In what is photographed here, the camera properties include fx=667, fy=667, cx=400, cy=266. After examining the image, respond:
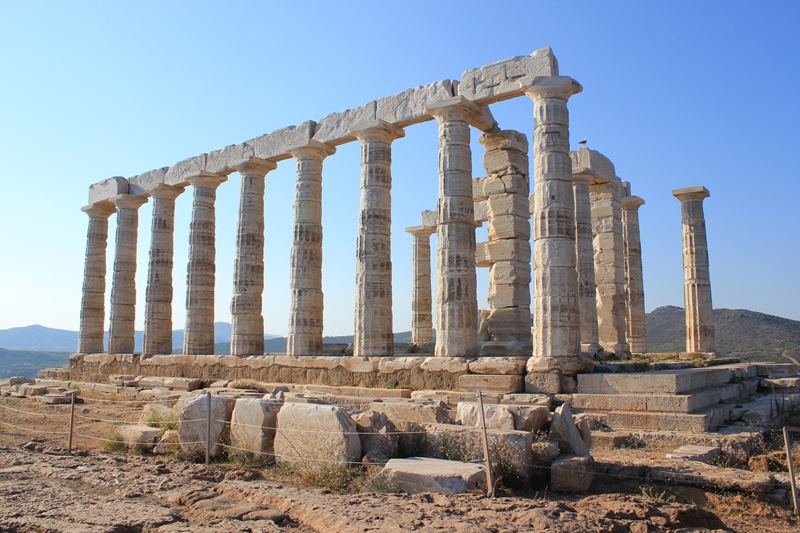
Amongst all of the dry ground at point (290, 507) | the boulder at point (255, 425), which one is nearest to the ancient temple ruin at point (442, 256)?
the boulder at point (255, 425)

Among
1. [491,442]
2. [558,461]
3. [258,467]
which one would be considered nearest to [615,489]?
[558,461]

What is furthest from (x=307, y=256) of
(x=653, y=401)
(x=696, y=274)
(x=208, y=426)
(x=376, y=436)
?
(x=696, y=274)

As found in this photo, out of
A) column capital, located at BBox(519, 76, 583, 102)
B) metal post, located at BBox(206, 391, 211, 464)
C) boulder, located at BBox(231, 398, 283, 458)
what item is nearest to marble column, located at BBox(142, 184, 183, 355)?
column capital, located at BBox(519, 76, 583, 102)

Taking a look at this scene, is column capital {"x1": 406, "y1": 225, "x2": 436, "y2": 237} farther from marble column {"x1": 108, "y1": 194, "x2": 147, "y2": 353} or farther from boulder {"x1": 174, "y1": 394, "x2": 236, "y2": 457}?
boulder {"x1": 174, "y1": 394, "x2": 236, "y2": 457}

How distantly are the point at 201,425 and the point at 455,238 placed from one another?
8.21 meters

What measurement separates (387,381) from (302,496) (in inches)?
384

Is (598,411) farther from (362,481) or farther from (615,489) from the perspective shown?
(362,481)

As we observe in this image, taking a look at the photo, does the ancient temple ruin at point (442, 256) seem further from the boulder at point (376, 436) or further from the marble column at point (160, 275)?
the boulder at point (376, 436)

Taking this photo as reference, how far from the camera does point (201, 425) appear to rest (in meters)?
10.4

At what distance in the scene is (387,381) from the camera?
16.9 metres

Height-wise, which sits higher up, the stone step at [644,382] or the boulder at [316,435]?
the stone step at [644,382]

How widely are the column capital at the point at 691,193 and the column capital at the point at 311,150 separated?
12.9m

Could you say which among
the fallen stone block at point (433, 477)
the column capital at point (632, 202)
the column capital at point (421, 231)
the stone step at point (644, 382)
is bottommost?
the fallen stone block at point (433, 477)

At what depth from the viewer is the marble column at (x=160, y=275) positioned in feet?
80.6
